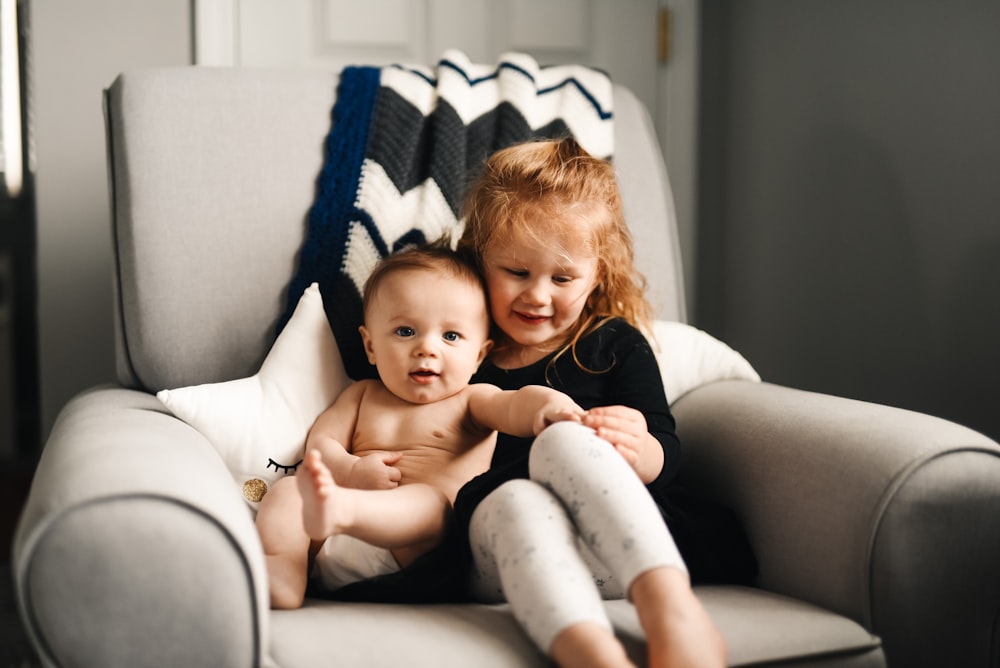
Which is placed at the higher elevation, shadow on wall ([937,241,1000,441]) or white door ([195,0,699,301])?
white door ([195,0,699,301])

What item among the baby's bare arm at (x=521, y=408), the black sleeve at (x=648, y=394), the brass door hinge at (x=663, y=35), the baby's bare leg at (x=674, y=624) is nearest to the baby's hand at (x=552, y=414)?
the baby's bare arm at (x=521, y=408)

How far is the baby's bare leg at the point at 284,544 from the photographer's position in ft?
3.01

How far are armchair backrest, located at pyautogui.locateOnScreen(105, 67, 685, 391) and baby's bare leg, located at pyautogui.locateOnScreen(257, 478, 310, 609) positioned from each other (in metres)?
0.31

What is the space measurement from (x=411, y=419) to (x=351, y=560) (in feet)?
0.69

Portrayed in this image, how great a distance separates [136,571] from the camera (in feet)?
2.35

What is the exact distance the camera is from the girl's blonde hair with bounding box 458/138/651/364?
1.16 metres

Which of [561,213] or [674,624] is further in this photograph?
[561,213]

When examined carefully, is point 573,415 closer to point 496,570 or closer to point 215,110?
point 496,570

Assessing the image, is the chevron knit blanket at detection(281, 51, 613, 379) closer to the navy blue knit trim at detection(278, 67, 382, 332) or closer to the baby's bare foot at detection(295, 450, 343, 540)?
the navy blue knit trim at detection(278, 67, 382, 332)

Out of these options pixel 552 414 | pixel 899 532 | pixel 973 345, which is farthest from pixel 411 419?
pixel 973 345

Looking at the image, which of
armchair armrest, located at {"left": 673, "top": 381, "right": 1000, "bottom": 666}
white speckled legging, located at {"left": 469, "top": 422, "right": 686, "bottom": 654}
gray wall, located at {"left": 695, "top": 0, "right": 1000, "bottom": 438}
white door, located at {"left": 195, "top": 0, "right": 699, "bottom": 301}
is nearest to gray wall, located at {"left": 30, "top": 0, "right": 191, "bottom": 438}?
white door, located at {"left": 195, "top": 0, "right": 699, "bottom": 301}

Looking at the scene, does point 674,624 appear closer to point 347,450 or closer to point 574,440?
point 574,440

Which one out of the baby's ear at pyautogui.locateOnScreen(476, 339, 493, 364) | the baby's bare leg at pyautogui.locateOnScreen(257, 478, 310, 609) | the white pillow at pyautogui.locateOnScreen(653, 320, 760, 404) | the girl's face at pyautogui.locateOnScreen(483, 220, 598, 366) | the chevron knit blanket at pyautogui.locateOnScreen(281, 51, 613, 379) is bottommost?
the baby's bare leg at pyautogui.locateOnScreen(257, 478, 310, 609)

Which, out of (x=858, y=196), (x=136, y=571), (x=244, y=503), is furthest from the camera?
(x=858, y=196)
